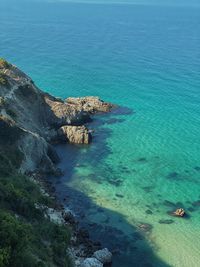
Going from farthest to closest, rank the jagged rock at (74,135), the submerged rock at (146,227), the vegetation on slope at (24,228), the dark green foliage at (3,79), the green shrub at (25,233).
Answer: the jagged rock at (74,135) → the dark green foliage at (3,79) → the submerged rock at (146,227) → the vegetation on slope at (24,228) → the green shrub at (25,233)

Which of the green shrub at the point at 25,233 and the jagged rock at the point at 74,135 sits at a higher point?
the green shrub at the point at 25,233

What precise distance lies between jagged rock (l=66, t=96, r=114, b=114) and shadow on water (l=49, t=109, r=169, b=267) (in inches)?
844

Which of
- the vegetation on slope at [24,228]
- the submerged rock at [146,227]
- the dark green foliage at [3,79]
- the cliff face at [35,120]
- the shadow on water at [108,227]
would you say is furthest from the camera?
the dark green foliage at [3,79]

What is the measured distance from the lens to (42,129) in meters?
74.3

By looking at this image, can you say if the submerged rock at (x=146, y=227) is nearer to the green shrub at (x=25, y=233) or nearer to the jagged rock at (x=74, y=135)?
the green shrub at (x=25, y=233)

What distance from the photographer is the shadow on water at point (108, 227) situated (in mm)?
46094

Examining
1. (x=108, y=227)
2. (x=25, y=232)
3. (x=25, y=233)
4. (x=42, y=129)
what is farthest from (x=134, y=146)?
(x=25, y=233)

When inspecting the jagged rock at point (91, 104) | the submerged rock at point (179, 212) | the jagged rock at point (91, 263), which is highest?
the jagged rock at point (91, 104)

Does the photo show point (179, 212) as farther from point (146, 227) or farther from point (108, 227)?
point (108, 227)

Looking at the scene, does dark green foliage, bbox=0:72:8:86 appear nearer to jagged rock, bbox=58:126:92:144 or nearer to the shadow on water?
jagged rock, bbox=58:126:92:144

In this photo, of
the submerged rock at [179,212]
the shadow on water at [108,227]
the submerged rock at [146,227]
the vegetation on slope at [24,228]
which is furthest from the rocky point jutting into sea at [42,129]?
the submerged rock at [179,212]

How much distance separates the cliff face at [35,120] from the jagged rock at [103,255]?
1815 cm

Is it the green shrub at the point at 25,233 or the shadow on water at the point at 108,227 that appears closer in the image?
the green shrub at the point at 25,233

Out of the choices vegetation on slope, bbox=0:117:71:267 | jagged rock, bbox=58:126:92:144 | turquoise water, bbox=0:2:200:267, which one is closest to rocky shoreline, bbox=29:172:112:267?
turquoise water, bbox=0:2:200:267
